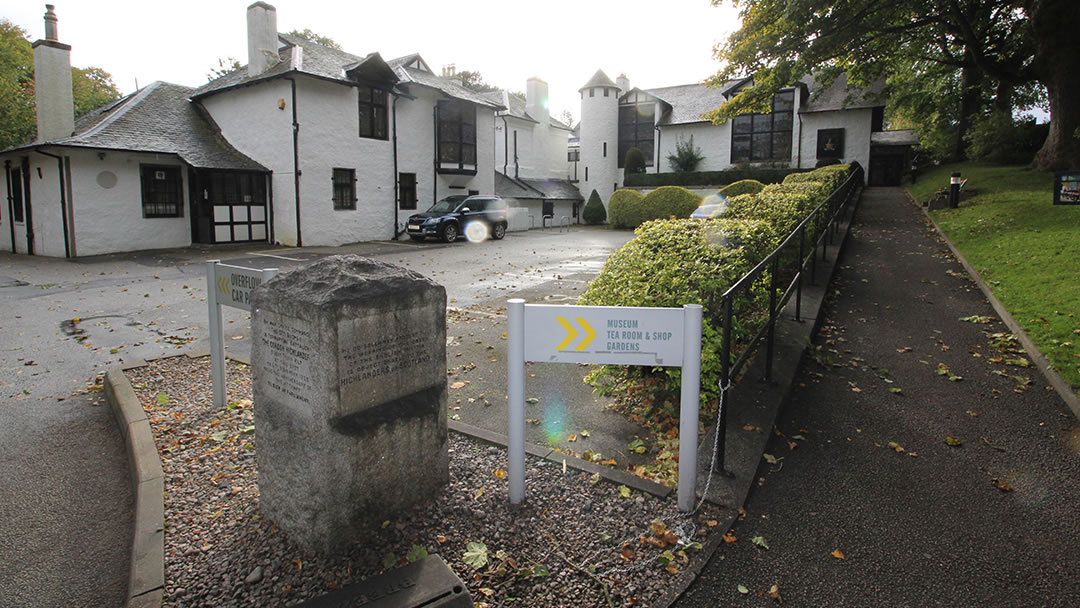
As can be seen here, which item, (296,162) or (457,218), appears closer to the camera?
(296,162)

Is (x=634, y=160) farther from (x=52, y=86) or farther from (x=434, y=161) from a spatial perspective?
(x=52, y=86)

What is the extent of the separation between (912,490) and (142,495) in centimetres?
489

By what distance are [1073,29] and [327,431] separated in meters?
25.4

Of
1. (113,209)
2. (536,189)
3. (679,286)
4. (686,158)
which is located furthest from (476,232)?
(679,286)

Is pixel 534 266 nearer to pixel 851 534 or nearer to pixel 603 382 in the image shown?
pixel 603 382

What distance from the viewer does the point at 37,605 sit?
3.11 metres

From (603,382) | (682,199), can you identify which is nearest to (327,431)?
(603,382)

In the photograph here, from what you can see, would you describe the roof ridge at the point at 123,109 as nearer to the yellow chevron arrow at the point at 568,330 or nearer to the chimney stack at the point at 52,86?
the chimney stack at the point at 52,86

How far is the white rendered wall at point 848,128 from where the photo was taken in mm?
36938

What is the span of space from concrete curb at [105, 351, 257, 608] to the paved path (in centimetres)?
259

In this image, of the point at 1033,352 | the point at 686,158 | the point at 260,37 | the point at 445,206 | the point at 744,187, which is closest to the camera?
the point at 1033,352

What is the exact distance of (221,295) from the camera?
5.38 meters

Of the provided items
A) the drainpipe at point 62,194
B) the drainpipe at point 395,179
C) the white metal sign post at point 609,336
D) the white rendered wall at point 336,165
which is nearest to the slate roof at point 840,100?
the drainpipe at point 395,179

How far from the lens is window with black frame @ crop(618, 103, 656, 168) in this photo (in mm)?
43594
